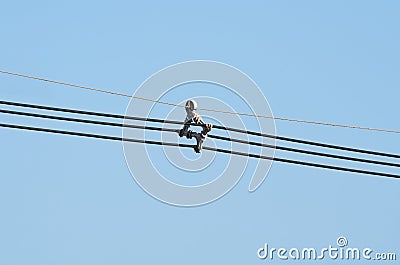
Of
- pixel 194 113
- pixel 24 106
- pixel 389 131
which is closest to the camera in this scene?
pixel 24 106

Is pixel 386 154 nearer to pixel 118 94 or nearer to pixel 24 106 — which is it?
pixel 118 94

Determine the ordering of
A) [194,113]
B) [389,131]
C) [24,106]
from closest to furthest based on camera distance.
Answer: [24,106] → [194,113] → [389,131]

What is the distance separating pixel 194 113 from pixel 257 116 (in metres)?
1.68

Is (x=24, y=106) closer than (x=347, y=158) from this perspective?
Yes

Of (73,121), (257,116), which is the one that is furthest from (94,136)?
(257,116)

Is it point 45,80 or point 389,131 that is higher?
point 389,131

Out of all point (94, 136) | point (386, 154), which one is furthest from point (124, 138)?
point (386, 154)

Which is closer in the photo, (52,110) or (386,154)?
(52,110)

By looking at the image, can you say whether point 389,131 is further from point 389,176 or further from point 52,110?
point 52,110

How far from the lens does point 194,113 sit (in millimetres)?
23625

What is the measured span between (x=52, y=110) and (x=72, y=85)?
0.85m

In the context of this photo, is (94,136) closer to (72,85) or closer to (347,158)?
(72,85)

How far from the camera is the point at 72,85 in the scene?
22969 mm

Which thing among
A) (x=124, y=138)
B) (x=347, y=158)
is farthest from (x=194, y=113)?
(x=347, y=158)
